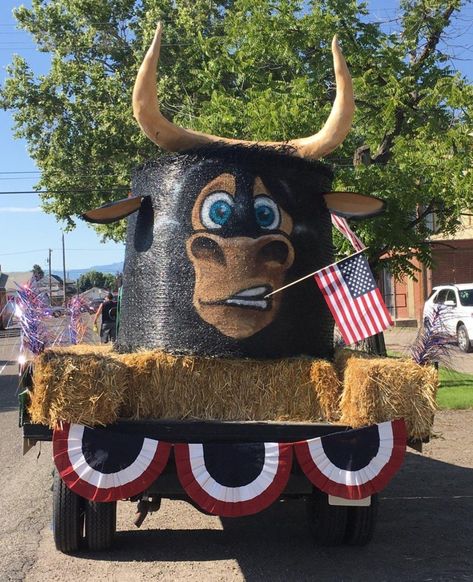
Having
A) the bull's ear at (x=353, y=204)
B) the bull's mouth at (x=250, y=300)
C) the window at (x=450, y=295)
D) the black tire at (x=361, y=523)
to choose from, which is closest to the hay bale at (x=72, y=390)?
the bull's mouth at (x=250, y=300)

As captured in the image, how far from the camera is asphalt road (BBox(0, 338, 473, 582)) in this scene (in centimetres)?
474

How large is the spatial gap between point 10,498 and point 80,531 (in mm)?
1998

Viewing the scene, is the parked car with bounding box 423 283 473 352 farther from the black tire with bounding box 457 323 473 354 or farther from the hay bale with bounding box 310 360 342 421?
the hay bale with bounding box 310 360 342 421

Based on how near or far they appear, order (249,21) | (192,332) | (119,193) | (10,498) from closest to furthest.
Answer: (192,332), (10,498), (249,21), (119,193)

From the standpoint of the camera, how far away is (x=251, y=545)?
538cm

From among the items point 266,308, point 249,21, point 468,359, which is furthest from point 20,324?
point 468,359

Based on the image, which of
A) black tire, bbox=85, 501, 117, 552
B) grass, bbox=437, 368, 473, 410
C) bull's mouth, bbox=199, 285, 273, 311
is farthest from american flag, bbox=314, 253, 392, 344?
grass, bbox=437, 368, 473, 410

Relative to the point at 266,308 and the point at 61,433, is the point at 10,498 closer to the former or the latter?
the point at 61,433

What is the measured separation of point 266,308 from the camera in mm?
5375

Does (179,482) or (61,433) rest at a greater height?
(61,433)

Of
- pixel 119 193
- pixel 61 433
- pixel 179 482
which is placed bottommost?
pixel 179 482

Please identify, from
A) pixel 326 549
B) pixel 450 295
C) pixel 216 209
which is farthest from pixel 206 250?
pixel 450 295

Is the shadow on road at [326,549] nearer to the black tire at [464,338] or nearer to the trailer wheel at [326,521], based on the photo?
the trailer wheel at [326,521]

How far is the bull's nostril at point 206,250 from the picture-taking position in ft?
17.5
